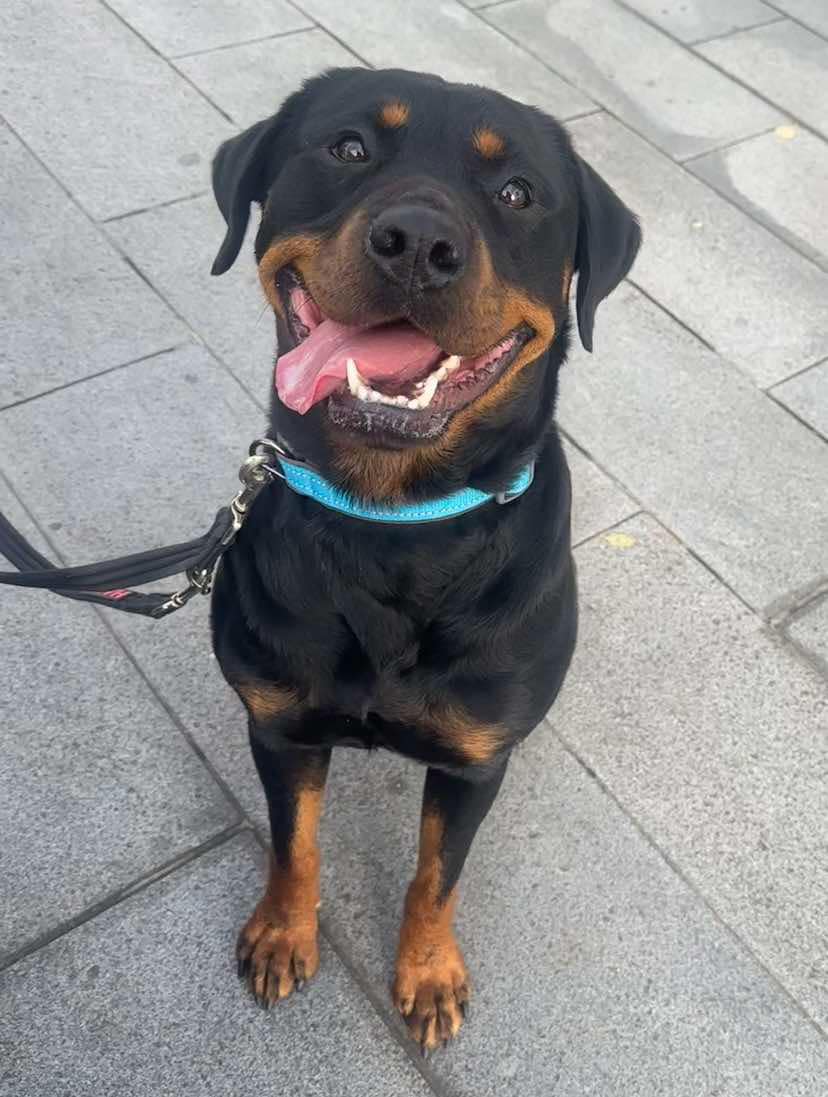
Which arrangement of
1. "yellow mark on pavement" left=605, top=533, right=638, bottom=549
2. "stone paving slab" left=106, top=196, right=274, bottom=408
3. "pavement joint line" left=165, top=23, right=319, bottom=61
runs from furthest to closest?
"pavement joint line" left=165, top=23, right=319, bottom=61 → "stone paving slab" left=106, top=196, right=274, bottom=408 → "yellow mark on pavement" left=605, top=533, right=638, bottom=549

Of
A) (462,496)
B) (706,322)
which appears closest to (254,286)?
(706,322)

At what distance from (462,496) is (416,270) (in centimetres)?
44

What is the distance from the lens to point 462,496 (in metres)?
1.89

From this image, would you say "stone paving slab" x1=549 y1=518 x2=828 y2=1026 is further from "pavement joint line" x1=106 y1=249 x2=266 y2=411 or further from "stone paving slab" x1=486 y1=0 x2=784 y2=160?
"stone paving slab" x1=486 y1=0 x2=784 y2=160

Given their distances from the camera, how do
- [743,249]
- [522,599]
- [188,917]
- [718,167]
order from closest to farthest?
[522,599] < [188,917] < [743,249] < [718,167]

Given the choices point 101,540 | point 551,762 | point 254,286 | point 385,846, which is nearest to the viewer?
point 385,846

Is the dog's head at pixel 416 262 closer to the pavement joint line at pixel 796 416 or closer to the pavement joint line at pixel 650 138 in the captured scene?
the pavement joint line at pixel 796 416

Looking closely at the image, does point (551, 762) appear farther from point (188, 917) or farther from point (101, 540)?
point (101, 540)

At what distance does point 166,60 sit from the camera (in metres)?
4.79

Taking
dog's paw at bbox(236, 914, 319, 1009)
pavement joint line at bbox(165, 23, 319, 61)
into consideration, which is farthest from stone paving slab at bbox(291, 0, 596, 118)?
dog's paw at bbox(236, 914, 319, 1009)

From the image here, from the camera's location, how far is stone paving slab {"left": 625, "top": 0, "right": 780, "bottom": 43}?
5.54 metres

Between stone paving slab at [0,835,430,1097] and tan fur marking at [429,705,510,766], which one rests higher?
tan fur marking at [429,705,510,766]

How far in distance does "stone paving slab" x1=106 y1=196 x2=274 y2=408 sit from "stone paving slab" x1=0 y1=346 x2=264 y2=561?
103 mm

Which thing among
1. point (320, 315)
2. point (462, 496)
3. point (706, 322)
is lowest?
point (706, 322)
